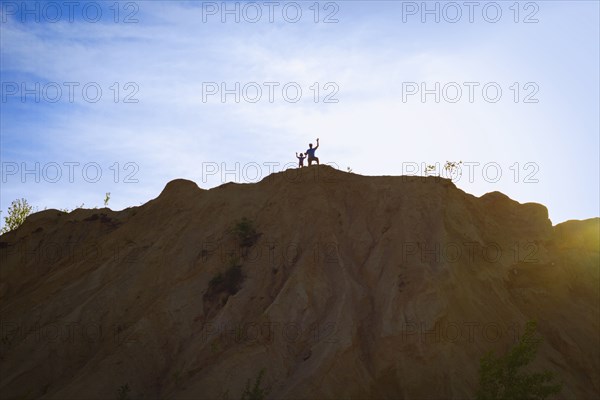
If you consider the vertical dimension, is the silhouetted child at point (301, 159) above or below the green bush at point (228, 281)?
above

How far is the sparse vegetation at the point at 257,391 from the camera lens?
20.0 metres

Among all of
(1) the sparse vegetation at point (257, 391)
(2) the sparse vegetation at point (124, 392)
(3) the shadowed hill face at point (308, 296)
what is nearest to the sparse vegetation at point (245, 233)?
(3) the shadowed hill face at point (308, 296)

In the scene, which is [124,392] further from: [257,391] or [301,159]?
[301,159]

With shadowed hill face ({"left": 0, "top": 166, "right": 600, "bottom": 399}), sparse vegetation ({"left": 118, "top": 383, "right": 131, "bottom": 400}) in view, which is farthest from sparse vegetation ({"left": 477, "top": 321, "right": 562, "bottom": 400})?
sparse vegetation ({"left": 118, "top": 383, "right": 131, "bottom": 400})

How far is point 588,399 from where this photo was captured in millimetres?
24141

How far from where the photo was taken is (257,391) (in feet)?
65.7

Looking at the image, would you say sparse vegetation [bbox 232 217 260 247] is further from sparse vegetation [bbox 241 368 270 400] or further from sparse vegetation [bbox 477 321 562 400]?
sparse vegetation [bbox 477 321 562 400]

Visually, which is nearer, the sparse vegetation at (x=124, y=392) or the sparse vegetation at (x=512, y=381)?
the sparse vegetation at (x=512, y=381)

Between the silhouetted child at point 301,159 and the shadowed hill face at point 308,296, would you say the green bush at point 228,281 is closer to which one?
the shadowed hill face at point 308,296

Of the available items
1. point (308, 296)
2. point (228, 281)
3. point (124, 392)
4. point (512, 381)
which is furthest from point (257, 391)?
point (228, 281)

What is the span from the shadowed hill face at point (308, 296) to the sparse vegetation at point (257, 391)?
343mm

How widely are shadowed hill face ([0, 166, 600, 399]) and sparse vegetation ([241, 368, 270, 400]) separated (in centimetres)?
34

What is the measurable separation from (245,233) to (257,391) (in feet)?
32.8

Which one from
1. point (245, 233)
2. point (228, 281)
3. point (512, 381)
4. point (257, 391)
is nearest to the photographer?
point (512, 381)
